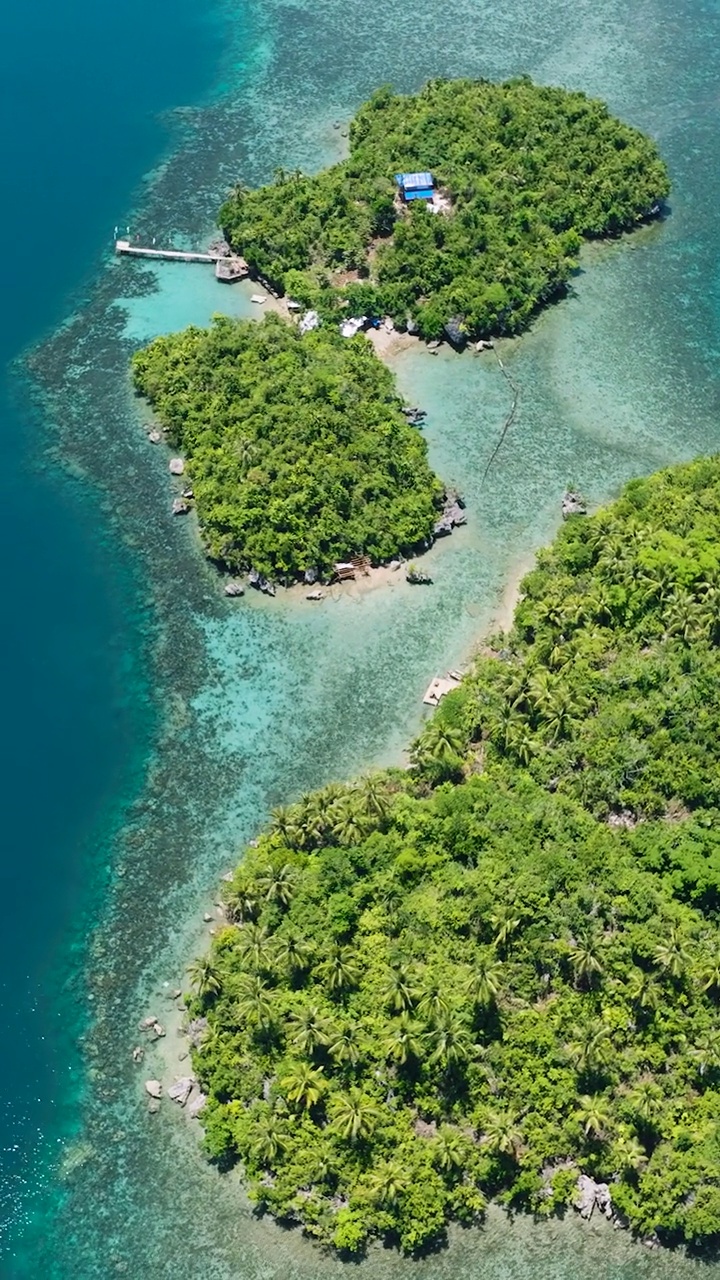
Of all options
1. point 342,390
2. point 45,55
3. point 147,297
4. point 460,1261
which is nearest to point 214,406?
point 342,390

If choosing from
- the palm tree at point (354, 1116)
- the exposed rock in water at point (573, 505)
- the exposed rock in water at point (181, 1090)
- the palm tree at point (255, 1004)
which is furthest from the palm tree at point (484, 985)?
the exposed rock in water at point (573, 505)

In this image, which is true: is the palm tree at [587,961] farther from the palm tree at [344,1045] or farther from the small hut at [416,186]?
the small hut at [416,186]

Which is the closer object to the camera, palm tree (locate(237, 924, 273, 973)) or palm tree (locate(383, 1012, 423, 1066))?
A: palm tree (locate(383, 1012, 423, 1066))

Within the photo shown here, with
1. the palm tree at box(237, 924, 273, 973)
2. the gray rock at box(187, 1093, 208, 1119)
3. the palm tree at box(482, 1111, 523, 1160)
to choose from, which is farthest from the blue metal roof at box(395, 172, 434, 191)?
the palm tree at box(482, 1111, 523, 1160)

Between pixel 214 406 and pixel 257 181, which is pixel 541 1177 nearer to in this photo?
pixel 214 406

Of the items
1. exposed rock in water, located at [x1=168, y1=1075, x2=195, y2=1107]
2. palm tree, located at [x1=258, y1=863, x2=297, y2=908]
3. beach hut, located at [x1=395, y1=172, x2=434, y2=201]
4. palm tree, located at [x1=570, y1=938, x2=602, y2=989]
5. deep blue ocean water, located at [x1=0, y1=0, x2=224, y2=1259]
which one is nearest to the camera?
palm tree, located at [x1=570, y1=938, x2=602, y2=989]

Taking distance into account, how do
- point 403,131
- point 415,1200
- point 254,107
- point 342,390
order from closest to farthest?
point 415,1200
point 342,390
point 403,131
point 254,107

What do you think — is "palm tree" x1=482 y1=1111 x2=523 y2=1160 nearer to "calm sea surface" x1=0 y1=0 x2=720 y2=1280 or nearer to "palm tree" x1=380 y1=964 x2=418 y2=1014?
"calm sea surface" x1=0 y1=0 x2=720 y2=1280
